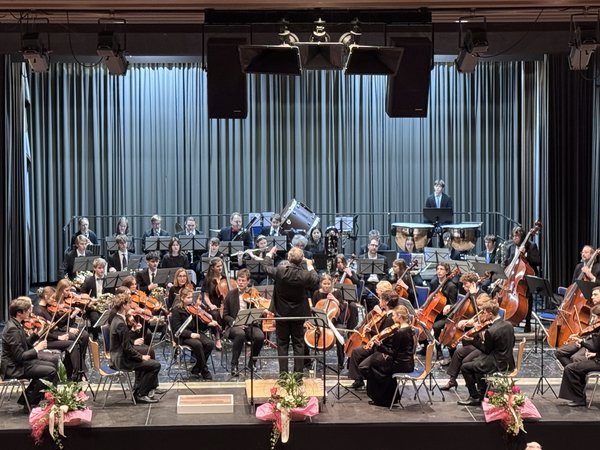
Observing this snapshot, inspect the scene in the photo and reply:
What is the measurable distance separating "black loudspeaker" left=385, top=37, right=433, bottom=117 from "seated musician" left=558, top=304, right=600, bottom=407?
307cm

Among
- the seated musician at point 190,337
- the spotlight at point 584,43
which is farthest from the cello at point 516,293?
the seated musician at point 190,337

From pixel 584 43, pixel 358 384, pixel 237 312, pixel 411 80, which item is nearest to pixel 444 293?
pixel 358 384

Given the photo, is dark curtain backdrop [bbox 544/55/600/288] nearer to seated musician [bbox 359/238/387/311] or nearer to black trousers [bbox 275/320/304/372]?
seated musician [bbox 359/238/387/311]

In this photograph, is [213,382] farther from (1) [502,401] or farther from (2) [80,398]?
(1) [502,401]

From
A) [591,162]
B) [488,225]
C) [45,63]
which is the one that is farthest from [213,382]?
[488,225]

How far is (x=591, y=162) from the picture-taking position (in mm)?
15461

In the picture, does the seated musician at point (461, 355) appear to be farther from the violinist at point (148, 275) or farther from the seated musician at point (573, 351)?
the violinist at point (148, 275)

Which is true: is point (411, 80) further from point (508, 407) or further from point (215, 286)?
point (508, 407)

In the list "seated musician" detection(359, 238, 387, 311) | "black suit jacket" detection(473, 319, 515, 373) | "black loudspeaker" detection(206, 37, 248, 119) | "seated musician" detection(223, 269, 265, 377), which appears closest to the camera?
"black suit jacket" detection(473, 319, 515, 373)

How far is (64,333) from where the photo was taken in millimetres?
10258

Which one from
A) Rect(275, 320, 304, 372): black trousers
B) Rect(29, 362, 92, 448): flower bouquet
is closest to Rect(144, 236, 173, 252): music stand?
Rect(275, 320, 304, 372): black trousers

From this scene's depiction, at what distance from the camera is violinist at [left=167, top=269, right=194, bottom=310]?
11.2 metres

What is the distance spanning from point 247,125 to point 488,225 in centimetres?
549

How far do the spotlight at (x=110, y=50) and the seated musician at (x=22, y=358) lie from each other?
3.17 meters
